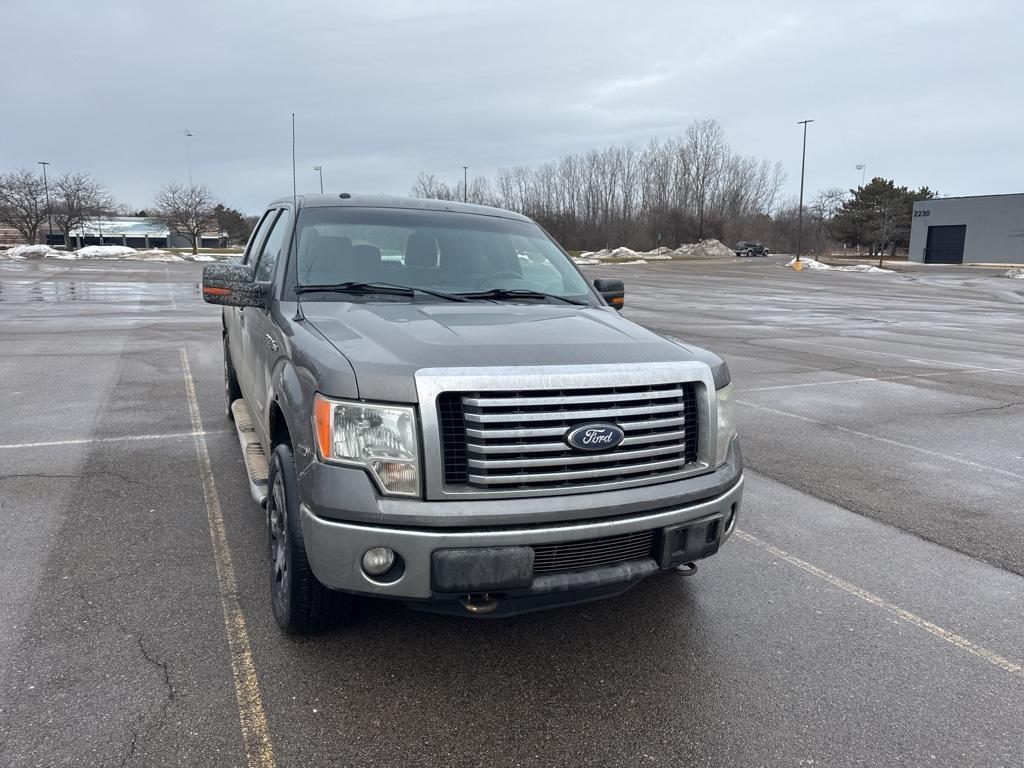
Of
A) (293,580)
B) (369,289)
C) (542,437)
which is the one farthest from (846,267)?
(293,580)

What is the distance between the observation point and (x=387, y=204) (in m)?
4.66

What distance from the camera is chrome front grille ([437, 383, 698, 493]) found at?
264 cm

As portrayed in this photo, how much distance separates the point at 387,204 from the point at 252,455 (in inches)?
68.8

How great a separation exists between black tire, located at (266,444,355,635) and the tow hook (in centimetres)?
64

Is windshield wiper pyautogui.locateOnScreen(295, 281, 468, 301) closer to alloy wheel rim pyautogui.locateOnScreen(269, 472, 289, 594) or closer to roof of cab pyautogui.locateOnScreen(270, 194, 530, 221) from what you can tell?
roof of cab pyautogui.locateOnScreen(270, 194, 530, 221)

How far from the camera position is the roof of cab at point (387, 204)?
4.51 metres

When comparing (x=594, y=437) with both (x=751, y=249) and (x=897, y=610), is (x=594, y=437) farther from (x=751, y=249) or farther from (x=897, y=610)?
(x=751, y=249)

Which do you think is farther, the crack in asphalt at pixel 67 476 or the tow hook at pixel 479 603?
Result: the crack in asphalt at pixel 67 476

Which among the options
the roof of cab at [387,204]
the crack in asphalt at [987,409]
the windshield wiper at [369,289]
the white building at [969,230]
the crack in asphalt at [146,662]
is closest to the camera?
the crack in asphalt at [146,662]

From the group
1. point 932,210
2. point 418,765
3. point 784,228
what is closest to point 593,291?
point 418,765

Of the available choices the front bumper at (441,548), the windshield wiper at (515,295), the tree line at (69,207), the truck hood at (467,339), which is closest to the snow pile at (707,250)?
the tree line at (69,207)

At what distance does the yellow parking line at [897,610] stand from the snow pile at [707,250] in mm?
74992

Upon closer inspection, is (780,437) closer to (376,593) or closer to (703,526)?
(703,526)

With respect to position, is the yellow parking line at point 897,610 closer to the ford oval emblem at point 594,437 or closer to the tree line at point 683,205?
the ford oval emblem at point 594,437
